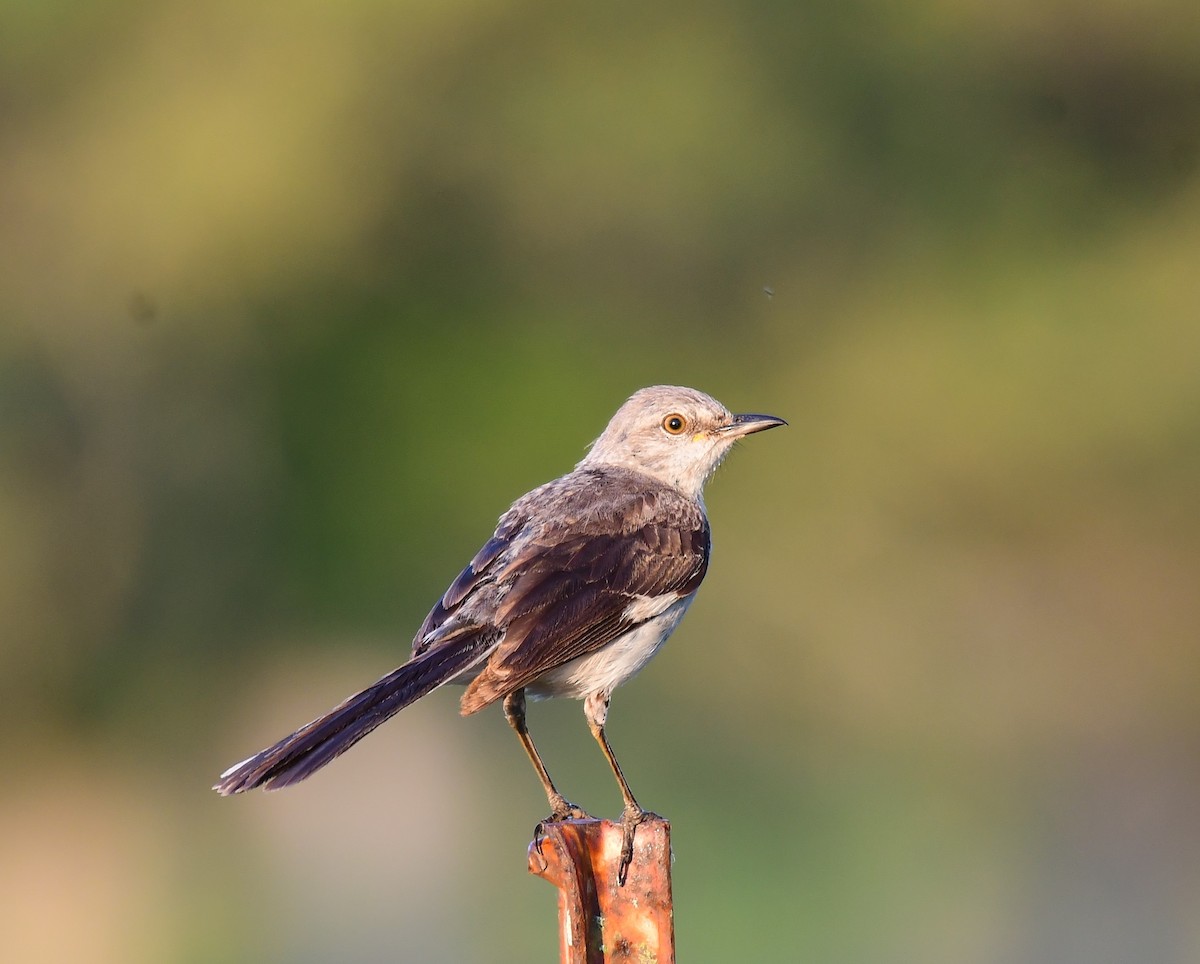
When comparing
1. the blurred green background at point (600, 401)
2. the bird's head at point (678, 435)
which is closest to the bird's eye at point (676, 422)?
the bird's head at point (678, 435)

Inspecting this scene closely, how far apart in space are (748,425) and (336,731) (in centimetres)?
229

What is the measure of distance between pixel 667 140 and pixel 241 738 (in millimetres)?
6964

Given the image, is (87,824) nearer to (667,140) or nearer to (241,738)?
(241,738)

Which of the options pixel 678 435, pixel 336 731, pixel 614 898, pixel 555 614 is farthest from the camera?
pixel 678 435

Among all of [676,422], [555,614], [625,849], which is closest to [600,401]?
[676,422]

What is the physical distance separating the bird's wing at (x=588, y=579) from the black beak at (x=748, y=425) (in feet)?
1.48

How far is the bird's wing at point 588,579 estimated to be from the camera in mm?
4449

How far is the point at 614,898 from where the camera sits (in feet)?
11.2

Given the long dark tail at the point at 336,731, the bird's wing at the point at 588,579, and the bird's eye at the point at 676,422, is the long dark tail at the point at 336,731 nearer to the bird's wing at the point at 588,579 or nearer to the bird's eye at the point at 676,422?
the bird's wing at the point at 588,579

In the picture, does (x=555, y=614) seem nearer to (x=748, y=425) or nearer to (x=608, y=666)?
(x=608, y=666)

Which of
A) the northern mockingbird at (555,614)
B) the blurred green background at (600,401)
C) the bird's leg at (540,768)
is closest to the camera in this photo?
the northern mockingbird at (555,614)

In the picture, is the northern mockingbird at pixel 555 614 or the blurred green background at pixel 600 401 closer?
the northern mockingbird at pixel 555 614

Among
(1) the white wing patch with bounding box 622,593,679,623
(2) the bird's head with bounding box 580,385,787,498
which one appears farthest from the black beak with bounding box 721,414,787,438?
(1) the white wing patch with bounding box 622,593,679,623

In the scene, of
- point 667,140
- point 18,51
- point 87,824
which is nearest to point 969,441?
point 667,140
